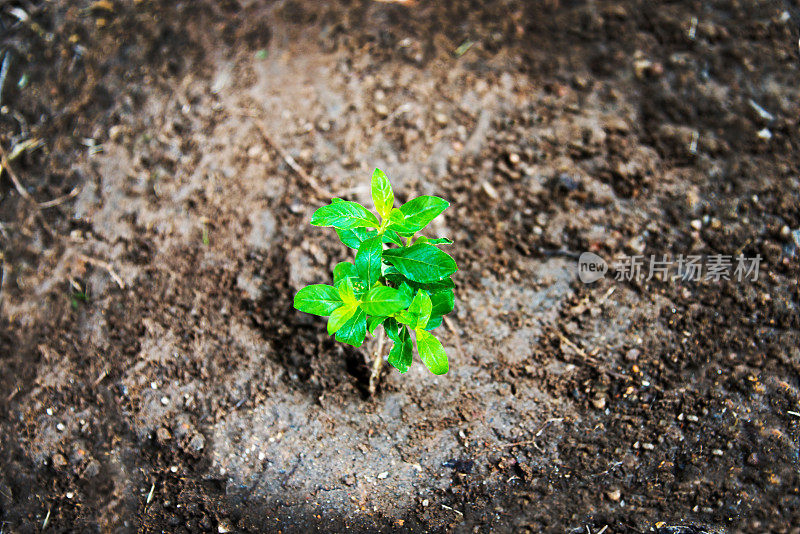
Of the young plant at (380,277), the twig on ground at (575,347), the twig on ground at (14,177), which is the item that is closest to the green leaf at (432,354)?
the young plant at (380,277)

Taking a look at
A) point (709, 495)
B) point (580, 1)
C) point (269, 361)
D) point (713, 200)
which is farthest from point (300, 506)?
point (580, 1)

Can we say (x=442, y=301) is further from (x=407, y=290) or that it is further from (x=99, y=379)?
(x=99, y=379)

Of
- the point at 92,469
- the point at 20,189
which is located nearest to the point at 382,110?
the point at 20,189

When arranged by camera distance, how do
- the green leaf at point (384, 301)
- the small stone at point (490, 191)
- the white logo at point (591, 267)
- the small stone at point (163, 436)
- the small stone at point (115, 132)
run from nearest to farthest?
the green leaf at point (384, 301) → the small stone at point (163, 436) → the white logo at point (591, 267) → the small stone at point (490, 191) → the small stone at point (115, 132)

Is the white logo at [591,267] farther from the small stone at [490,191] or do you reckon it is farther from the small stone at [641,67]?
the small stone at [641,67]

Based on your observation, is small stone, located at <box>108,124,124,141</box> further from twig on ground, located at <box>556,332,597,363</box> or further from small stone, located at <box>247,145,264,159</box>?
twig on ground, located at <box>556,332,597,363</box>

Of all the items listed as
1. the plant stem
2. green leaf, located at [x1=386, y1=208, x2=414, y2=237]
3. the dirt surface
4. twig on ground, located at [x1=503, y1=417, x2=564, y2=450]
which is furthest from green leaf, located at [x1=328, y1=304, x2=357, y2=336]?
twig on ground, located at [x1=503, y1=417, x2=564, y2=450]
